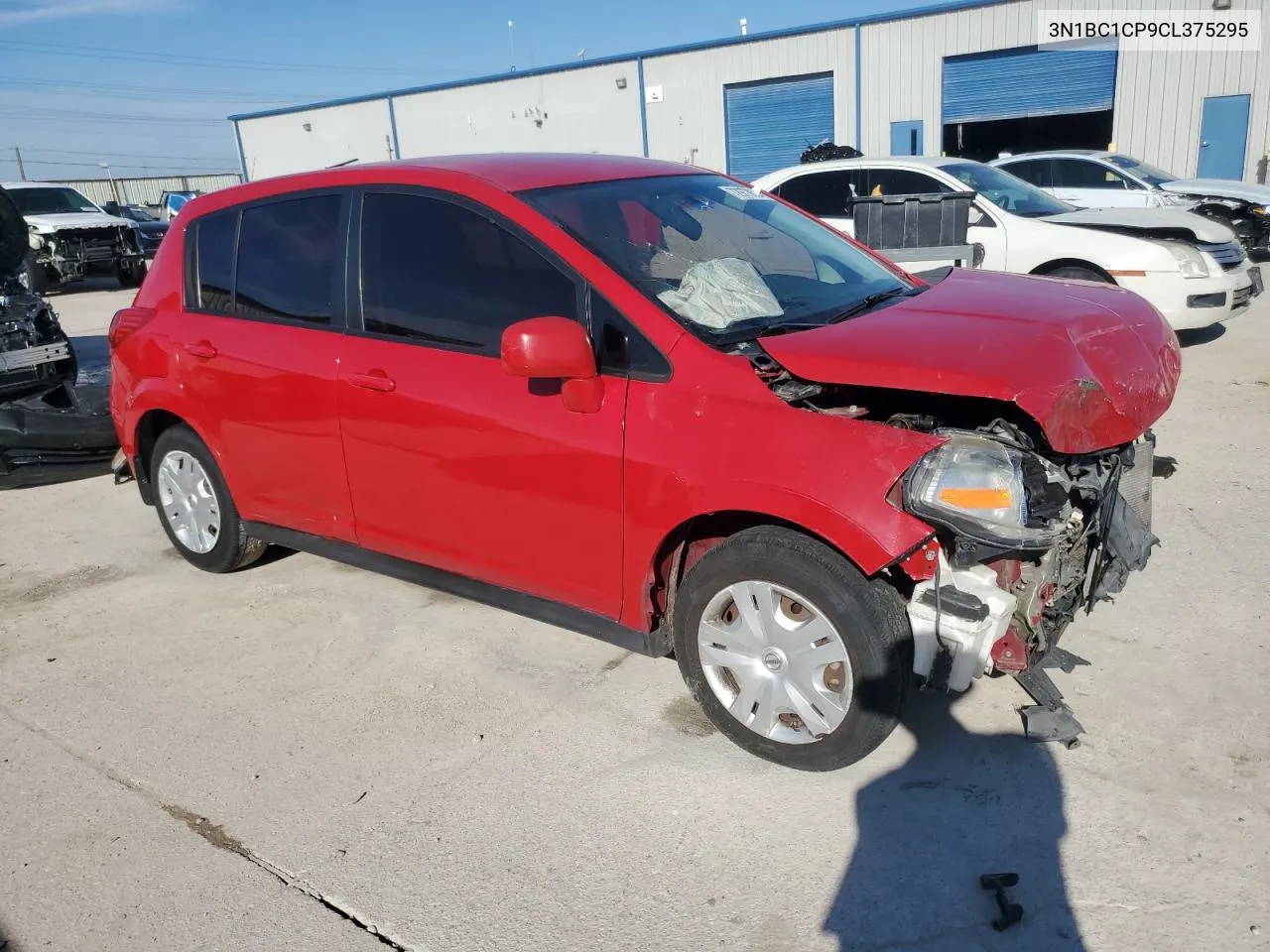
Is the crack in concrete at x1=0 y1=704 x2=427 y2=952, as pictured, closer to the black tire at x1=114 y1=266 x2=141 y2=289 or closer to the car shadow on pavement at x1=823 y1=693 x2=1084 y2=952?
the car shadow on pavement at x1=823 y1=693 x2=1084 y2=952

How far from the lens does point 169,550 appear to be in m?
5.48

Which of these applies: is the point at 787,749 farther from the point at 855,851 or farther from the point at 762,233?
the point at 762,233

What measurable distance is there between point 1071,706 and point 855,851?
1.10 m

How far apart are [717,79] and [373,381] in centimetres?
2378

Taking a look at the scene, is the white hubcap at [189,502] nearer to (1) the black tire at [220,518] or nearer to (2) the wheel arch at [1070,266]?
(1) the black tire at [220,518]

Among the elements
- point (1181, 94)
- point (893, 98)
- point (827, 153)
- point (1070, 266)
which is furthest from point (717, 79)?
point (1070, 266)

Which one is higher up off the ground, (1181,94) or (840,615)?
(1181,94)

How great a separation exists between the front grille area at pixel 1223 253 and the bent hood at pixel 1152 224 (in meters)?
0.04

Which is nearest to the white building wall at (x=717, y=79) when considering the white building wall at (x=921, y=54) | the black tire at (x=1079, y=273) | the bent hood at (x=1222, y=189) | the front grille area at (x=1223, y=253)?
the white building wall at (x=921, y=54)

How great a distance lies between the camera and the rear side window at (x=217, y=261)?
4.38 m

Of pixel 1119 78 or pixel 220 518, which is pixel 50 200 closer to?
pixel 220 518

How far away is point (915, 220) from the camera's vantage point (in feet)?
23.1

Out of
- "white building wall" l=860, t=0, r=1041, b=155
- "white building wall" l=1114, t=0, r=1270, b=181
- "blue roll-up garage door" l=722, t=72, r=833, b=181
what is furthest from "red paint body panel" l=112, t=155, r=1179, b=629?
"blue roll-up garage door" l=722, t=72, r=833, b=181

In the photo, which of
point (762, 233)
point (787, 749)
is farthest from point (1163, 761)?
point (762, 233)
